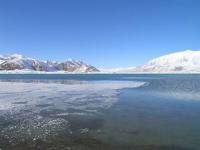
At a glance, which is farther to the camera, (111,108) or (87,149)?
(111,108)

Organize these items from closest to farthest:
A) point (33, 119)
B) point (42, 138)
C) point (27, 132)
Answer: point (42, 138)
point (27, 132)
point (33, 119)

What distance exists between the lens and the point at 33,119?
18297 millimetres

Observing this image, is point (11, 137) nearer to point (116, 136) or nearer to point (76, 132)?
point (76, 132)

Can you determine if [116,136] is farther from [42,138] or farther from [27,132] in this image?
[27,132]

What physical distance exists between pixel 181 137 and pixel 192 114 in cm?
699

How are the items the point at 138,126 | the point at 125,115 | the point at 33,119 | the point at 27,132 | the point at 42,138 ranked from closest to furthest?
the point at 42,138
the point at 27,132
the point at 138,126
the point at 33,119
the point at 125,115

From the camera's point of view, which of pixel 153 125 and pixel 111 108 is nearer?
pixel 153 125

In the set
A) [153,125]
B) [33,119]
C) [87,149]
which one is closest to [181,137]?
[153,125]

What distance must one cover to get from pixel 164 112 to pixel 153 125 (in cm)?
506

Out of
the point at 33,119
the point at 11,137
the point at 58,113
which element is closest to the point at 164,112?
the point at 58,113

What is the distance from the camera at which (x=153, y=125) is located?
16938 mm

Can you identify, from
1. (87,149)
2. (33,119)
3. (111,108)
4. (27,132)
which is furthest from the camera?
(111,108)

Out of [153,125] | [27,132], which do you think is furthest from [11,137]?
[153,125]

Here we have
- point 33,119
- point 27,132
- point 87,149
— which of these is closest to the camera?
point 87,149
